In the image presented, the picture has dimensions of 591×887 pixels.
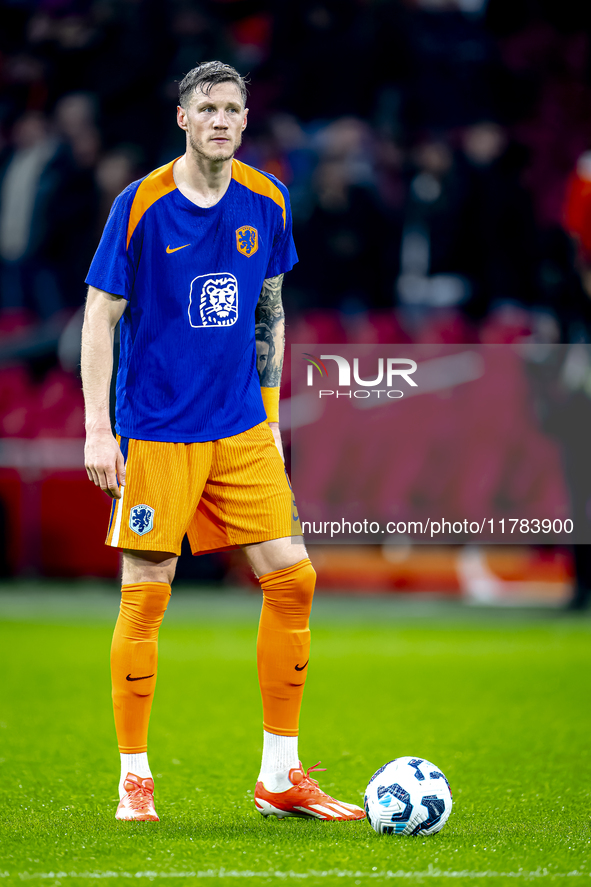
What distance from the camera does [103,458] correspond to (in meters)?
3.19

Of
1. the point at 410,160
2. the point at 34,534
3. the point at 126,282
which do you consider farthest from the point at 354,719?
the point at 410,160

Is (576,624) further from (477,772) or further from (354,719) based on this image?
(477,772)

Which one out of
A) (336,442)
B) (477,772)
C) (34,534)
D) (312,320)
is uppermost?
(312,320)

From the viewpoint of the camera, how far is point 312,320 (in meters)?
9.13

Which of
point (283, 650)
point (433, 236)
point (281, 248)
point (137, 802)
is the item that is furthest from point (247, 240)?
point (433, 236)

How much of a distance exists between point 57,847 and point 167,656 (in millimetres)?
3625

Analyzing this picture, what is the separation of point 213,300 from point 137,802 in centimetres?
138

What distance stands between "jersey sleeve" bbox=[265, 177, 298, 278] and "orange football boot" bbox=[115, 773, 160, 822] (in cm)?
148

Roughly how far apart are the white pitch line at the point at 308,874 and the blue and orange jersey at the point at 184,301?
1.18 m

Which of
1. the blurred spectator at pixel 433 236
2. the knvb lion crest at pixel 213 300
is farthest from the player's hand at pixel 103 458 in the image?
the blurred spectator at pixel 433 236

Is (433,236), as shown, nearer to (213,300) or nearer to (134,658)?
(213,300)

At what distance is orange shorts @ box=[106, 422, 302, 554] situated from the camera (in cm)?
333

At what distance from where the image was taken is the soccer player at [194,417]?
328 cm

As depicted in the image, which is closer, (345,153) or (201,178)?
(201,178)
